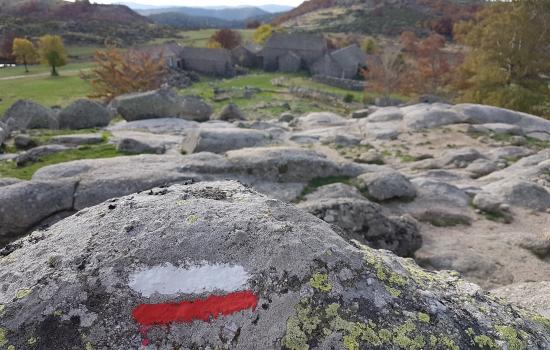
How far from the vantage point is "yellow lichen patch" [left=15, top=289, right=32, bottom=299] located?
362 cm

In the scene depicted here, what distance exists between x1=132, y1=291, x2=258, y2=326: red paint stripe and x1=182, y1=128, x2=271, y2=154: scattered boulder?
14546 mm

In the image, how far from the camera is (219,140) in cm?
1872

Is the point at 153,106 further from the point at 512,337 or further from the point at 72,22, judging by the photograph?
the point at 72,22

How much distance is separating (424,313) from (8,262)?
4086 millimetres

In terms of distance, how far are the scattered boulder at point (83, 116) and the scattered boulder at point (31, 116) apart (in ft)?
1.92

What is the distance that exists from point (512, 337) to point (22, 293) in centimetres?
448

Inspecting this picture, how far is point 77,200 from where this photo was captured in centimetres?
1152

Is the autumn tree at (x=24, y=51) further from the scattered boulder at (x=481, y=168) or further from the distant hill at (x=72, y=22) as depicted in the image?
the scattered boulder at (x=481, y=168)

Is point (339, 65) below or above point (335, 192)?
below

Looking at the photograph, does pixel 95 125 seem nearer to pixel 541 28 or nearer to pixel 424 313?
pixel 424 313

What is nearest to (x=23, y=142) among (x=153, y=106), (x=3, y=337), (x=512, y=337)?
(x=153, y=106)

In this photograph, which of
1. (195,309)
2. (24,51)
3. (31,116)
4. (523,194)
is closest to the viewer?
(195,309)

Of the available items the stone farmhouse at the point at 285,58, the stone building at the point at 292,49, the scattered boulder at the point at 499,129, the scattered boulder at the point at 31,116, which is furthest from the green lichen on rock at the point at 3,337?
the stone building at the point at 292,49

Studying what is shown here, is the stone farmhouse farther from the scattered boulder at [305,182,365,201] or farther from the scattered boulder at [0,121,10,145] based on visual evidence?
the scattered boulder at [305,182,365,201]
